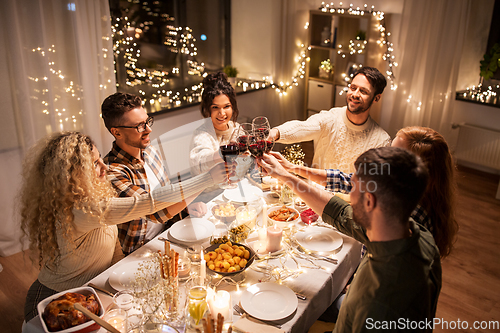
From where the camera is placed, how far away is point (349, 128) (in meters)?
2.59

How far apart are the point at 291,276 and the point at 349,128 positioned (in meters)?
1.32

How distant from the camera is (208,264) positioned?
5.06 feet

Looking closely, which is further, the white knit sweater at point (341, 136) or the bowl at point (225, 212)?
the white knit sweater at point (341, 136)

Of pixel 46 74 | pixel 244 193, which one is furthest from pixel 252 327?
pixel 46 74

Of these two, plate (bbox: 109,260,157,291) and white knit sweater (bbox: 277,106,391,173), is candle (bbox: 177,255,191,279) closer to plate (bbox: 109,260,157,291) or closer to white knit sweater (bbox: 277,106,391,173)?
plate (bbox: 109,260,157,291)

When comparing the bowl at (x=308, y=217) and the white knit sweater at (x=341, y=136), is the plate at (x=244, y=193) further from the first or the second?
the white knit sweater at (x=341, y=136)

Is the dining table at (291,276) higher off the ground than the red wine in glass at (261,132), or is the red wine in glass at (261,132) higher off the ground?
the red wine in glass at (261,132)

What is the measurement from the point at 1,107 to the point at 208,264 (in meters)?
2.12

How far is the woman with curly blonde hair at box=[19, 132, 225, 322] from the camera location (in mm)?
1534

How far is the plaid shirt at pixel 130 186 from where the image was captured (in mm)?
1877

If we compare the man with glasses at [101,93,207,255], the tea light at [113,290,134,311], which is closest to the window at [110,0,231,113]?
the man with glasses at [101,93,207,255]

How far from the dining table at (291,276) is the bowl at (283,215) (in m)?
0.04

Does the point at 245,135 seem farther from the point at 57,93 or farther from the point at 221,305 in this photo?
the point at 57,93

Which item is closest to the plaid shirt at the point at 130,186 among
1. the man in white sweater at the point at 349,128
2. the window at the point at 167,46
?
the man in white sweater at the point at 349,128
